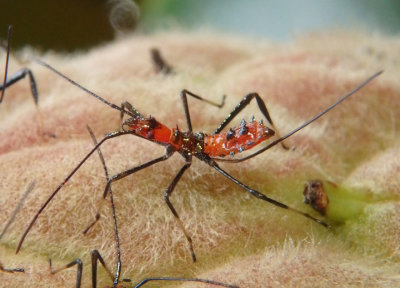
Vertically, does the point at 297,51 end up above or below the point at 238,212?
above

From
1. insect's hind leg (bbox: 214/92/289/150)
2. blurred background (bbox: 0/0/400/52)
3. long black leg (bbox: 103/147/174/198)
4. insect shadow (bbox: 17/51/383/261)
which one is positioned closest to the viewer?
long black leg (bbox: 103/147/174/198)

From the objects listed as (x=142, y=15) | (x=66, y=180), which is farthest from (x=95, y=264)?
(x=142, y=15)

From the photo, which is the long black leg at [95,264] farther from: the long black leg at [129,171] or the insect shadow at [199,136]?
the insect shadow at [199,136]

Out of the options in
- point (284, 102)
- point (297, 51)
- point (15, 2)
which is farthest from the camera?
point (15, 2)

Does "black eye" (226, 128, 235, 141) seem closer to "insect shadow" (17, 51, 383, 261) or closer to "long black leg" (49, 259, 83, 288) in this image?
"insect shadow" (17, 51, 383, 261)

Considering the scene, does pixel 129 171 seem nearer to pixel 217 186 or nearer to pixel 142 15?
pixel 217 186

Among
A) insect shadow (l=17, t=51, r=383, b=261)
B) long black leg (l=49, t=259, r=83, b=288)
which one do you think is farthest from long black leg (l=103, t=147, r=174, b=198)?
long black leg (l=49, t=259, r=83, b=288)

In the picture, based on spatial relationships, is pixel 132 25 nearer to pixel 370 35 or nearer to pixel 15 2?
pixel 15 2

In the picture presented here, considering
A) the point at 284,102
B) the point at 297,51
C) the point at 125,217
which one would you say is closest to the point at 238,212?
the point at 125,217
